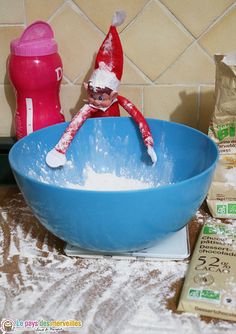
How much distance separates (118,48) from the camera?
71 centimetres

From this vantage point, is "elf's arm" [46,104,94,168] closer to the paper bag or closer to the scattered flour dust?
the scattered flour dust

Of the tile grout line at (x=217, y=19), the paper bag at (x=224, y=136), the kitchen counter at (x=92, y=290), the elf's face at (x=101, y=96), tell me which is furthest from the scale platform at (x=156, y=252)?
the tile grout line at (x=217, y=19)

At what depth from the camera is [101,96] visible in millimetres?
711

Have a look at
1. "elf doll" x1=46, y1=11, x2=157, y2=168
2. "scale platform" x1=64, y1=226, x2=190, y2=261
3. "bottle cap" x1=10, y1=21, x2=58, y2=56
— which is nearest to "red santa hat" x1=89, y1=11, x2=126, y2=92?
"elf doll" x1=46, y1=11, x2=157, y2=168

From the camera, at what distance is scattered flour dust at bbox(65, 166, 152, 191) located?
2.45ft

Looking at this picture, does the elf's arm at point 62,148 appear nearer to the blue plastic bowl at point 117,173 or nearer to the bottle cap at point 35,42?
the blue plastic bowl at point 117,173

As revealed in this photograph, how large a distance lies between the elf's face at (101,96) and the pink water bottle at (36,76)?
96 millimetres

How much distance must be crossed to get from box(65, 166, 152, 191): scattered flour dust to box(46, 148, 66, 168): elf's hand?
0.16ft

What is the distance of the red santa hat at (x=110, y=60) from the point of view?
70 cm

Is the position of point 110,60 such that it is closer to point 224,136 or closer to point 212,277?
point 224,136

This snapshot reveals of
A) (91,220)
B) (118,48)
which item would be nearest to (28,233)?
(91,220)

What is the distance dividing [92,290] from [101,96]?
Result: 1.02 ft

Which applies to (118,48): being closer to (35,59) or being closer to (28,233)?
(35,59)

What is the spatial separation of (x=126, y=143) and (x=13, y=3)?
34 centimetres
